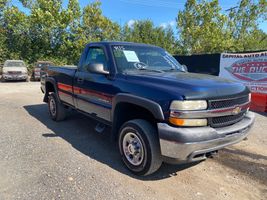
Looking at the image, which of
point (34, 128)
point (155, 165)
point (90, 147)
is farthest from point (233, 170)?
point (34, 128)

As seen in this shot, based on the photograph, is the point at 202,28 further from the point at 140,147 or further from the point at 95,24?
the point at 140,147

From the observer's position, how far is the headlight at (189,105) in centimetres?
326

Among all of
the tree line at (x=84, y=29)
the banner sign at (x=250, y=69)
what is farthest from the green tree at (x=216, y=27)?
the banner sign at (x=250, y=69)

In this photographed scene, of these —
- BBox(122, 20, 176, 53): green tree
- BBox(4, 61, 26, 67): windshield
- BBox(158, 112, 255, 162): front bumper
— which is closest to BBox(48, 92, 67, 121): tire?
BBox(158, 112, 255, 162): front bumper

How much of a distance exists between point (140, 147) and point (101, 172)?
749mm

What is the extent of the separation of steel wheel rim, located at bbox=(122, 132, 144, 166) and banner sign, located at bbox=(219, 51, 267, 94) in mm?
6780

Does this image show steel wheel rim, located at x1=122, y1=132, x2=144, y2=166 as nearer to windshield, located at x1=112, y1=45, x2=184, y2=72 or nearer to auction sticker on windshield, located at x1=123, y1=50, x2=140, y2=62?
windshield, located at x1=112, y1=45, x2=184, y2=72

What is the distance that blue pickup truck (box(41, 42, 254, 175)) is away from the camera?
10.9ft

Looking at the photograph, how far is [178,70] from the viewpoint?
16.3 feet

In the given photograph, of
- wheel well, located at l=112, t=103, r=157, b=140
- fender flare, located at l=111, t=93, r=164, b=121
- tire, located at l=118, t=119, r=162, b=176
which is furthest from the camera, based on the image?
wheel well, located at l=112, t=103, r=157, b=140

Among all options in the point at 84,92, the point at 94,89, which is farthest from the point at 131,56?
the point at 84,92

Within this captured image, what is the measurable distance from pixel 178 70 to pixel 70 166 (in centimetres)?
258

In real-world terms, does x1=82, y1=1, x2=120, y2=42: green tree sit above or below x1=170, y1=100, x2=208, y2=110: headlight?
above

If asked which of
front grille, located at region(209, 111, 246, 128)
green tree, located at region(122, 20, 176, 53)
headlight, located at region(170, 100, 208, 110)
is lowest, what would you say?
front grille, located at region(209, 111, 246, 128)
